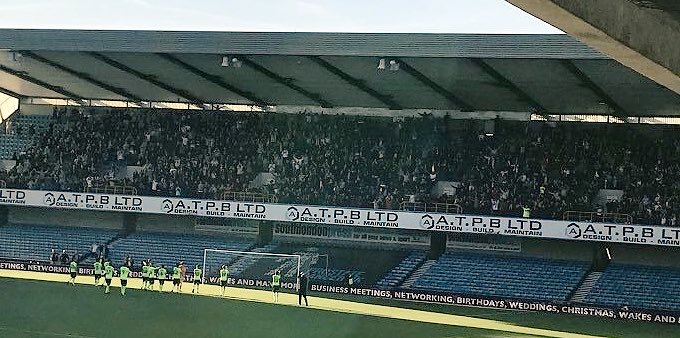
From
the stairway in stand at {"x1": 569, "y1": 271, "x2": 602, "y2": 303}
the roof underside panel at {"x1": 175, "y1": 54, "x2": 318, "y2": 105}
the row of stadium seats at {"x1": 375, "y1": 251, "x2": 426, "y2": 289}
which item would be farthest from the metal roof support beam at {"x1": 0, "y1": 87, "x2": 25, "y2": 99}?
the stairway in stand at {"x1": 569, "y1": 271, "x2": 602, "y2": 303}

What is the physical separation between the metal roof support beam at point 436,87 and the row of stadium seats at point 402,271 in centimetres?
676

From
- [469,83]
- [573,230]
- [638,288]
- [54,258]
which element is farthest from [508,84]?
[54,258]

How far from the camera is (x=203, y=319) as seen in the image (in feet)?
96.8

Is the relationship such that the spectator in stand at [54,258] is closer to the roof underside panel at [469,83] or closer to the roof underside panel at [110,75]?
the roof underside panel at [110,75]

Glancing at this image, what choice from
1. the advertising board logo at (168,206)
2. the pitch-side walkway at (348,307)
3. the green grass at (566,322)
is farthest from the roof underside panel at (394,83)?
the advertising board logo at (168,206)

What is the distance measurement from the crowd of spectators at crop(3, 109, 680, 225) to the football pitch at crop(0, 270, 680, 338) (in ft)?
23.1

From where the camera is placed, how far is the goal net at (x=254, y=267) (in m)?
43.4

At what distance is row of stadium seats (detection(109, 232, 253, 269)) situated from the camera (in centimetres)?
4728

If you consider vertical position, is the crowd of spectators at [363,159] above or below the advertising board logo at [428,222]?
above

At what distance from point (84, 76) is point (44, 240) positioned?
924 cm

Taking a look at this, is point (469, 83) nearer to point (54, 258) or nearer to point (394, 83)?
point (394, 83)

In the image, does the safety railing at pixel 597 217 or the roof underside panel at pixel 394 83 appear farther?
the safety railing at pixel 597 217

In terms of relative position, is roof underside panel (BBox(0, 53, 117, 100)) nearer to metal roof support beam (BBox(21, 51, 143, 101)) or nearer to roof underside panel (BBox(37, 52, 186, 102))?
metal roof support beam (BBox(21, 51, 143, 101))

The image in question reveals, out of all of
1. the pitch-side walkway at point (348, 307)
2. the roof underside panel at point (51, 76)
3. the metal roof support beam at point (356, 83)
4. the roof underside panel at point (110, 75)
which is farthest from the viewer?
the roof underside panel at point (51, 76)
